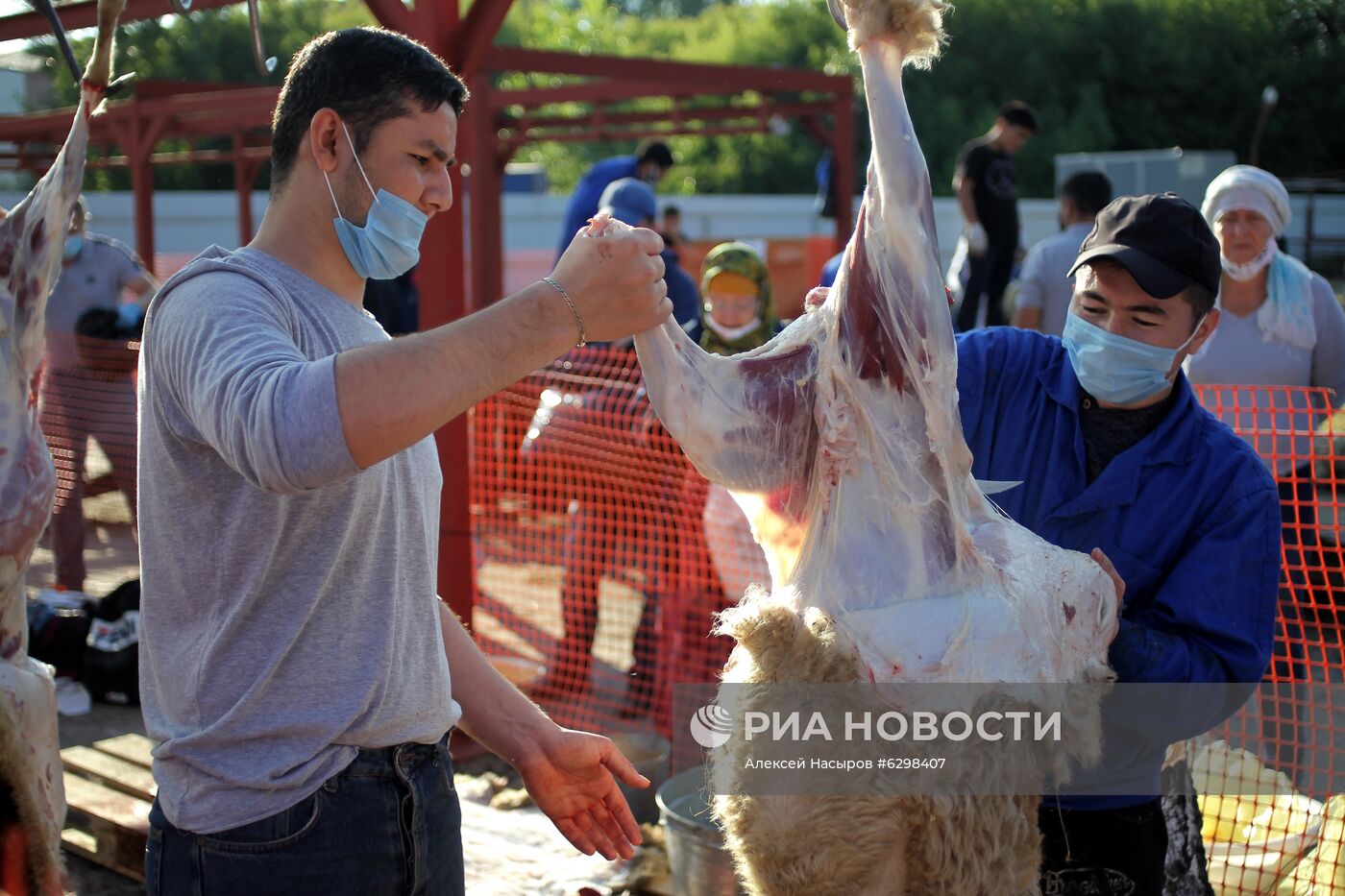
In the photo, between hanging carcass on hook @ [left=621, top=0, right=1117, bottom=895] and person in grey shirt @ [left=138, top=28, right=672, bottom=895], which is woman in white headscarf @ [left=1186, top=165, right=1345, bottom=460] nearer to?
hanging carcass on hook @ [left=621, top=0, right=1117, bottom=895]

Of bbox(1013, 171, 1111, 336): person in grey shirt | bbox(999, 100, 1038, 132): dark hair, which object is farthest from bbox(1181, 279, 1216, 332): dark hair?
bbox(999, 100, 1038, 132): dark hair

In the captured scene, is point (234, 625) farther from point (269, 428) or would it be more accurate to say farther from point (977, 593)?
point (977, 593)

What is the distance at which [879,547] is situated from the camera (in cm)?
177

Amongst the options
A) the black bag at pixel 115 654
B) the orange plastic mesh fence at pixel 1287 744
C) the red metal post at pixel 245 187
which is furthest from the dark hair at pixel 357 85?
the red metal post at pixel 245 187

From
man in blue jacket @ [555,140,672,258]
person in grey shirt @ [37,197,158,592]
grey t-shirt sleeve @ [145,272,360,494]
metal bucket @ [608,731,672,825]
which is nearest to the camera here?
grey t-shirt sleeve @ [145,272,360,494]

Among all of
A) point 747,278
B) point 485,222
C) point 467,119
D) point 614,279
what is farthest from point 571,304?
point 485,222

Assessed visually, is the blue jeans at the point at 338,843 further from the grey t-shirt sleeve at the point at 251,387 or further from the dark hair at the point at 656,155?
the dark hair at the point at 656,155

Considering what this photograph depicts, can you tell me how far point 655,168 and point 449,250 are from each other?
442 cm

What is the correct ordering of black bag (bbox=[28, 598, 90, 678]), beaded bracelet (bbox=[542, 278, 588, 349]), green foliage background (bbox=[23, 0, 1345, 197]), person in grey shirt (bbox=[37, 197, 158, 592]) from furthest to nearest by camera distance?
green foliage background (bbox=[23, 0, 1345, 197]), person in grey shirt (bbox=[37, 197, 158, 592]), black bag (bbox=[28, 598, 90, 678]), beaded bracelet (bbox=[542, 278, 588, 349])

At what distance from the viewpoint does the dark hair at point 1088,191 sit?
5.83m

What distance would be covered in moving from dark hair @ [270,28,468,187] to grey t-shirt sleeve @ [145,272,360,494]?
0.28 m

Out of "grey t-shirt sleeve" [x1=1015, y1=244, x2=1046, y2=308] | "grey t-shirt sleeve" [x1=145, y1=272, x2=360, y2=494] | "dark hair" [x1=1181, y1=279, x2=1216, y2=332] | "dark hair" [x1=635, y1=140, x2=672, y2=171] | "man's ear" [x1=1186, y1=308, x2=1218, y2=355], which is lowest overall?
"grey t-shirt sleeve" [x1=145, y1=272, x2=360, y2=494]

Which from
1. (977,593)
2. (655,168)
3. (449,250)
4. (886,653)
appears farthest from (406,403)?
(655,168)

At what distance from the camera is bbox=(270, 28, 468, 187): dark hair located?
1603mm
